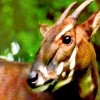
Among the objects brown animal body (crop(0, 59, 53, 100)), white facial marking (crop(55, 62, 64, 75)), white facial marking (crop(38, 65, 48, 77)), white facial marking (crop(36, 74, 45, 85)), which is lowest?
brown animal body (crop(0, 59, 53, 100))

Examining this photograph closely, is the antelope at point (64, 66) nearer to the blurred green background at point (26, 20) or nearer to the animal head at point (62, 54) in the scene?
the animal head at point (62, 54)

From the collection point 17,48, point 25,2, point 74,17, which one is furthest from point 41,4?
point 74,17

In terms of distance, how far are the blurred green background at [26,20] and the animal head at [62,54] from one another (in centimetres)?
312

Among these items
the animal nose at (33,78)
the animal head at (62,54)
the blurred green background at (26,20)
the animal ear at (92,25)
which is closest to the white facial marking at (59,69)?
the animal head at (62,54)

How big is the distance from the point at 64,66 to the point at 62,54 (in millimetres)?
130

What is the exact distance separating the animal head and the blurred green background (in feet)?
10.2

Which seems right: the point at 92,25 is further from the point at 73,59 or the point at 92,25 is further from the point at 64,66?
the point at 64,66

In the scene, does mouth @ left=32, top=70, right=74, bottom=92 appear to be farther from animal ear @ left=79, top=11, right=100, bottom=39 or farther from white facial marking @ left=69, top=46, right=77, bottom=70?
animal ear @ left=79, top=11, right=100, bottom=39

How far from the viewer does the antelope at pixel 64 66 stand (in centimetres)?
505

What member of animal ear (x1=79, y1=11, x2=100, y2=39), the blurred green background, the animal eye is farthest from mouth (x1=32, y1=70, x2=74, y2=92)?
the blurred green background

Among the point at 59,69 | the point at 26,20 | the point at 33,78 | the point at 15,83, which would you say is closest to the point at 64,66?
the point at 59,69

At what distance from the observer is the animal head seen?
5.03 meters

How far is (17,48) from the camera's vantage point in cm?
880

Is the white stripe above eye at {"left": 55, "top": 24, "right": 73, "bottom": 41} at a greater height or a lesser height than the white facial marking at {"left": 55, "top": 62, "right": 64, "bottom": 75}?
greater
